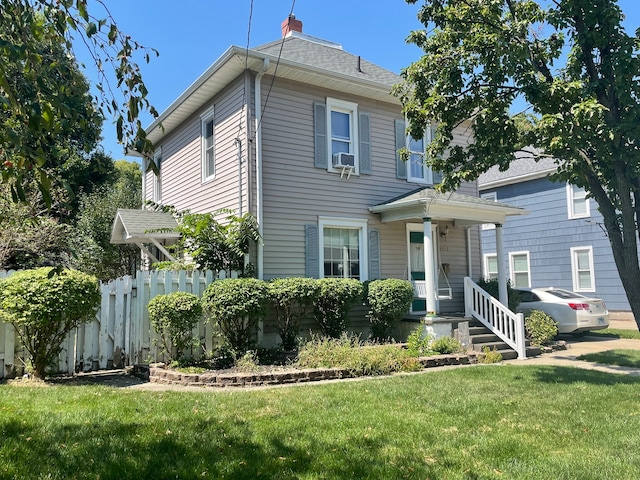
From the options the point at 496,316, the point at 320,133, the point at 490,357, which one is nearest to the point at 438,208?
the point at 496,316

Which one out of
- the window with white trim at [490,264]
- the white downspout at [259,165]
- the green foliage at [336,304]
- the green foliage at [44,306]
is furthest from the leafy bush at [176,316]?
the window with white trim at [490,264]

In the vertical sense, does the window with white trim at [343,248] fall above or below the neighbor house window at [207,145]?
below

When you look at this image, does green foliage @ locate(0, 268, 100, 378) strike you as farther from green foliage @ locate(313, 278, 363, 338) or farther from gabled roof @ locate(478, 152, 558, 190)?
gabled roof @ locate(478, 152, 558, 190)

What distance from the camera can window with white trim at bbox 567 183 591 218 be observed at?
58.5 ft

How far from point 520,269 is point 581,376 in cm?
1297

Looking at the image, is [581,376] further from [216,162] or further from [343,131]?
[216,162]

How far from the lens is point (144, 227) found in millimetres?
12398

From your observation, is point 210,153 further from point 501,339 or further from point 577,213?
point 577,213

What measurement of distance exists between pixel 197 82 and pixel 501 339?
30.7 ft

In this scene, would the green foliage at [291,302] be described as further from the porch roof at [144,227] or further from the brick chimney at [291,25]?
the brick chimney at [291,25]

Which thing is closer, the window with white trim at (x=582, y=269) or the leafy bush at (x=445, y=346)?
the leafy bush at (x=445, y=346)

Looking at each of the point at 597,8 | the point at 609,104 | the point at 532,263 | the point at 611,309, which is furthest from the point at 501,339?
the point at 532,263

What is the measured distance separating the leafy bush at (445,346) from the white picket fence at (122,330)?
4.62 meters

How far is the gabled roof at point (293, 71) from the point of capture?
10273 mm
